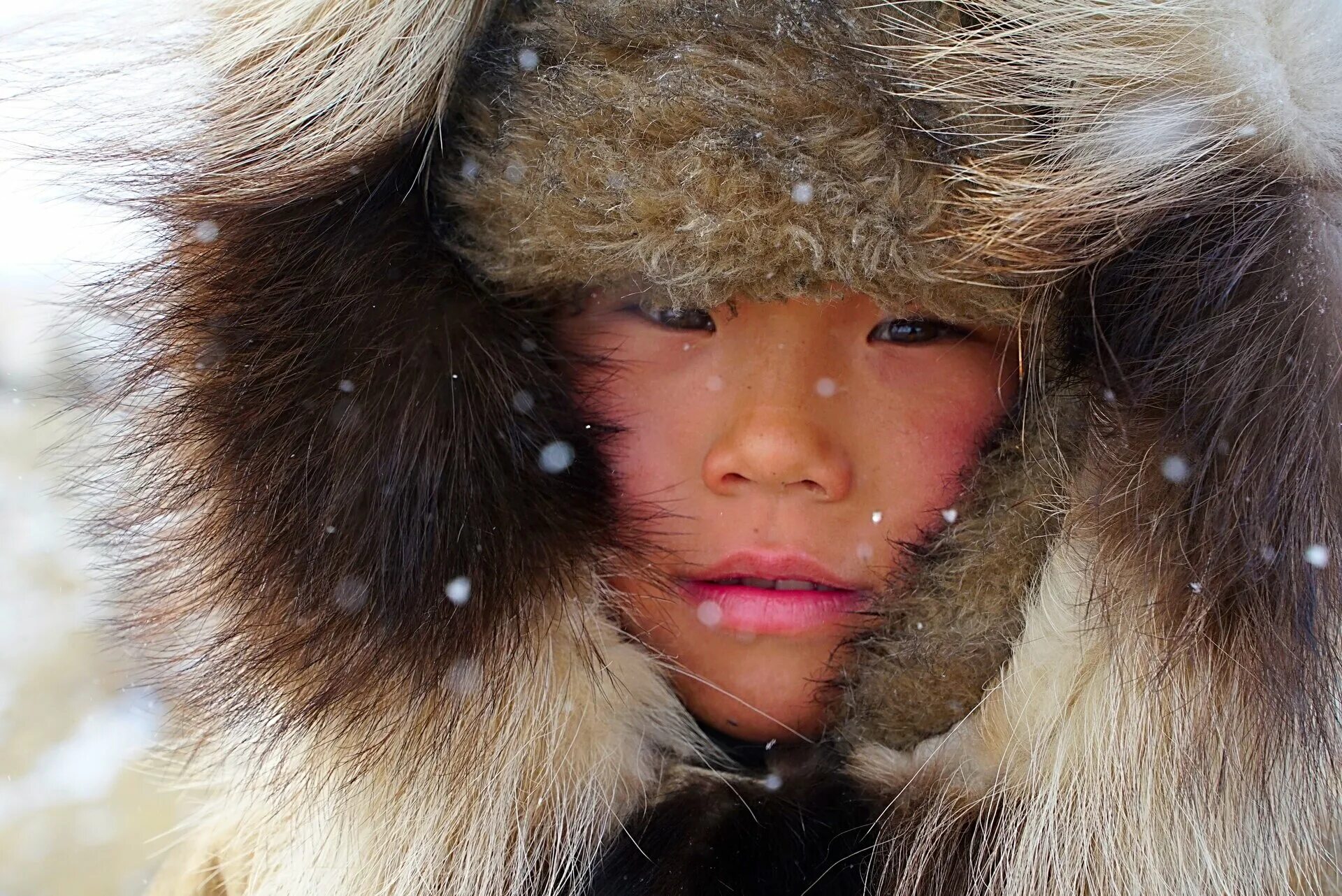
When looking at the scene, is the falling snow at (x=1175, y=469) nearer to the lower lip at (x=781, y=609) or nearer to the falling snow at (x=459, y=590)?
the lower lip at (x=781, y=609)

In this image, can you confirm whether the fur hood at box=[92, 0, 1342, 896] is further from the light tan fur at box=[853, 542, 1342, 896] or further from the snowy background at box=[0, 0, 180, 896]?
the snowy background at box=[0, 0, 180, 896]

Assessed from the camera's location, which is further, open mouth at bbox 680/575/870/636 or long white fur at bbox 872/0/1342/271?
open mouth at bbox 680/575/870/636

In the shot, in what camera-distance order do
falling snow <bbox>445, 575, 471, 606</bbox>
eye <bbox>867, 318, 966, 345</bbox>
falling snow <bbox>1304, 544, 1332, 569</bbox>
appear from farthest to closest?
1. eye <bbox>867, 318, 966, 345</bbox>
2. falling snow <bbox>445, 575, 471, 606</bbox>
3. falling snow <bbox>1304, 544, 1332, 569</bbox>

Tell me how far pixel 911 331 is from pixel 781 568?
10.0 inches

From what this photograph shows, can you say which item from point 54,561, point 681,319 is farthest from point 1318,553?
point 54,561

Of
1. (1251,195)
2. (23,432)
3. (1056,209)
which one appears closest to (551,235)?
(1056,209)

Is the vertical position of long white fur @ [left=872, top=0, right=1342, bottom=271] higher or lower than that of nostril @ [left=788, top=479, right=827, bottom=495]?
higher

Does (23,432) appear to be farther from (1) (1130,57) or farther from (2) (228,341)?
(1) (1130,57)

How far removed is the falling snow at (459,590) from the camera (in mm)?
835

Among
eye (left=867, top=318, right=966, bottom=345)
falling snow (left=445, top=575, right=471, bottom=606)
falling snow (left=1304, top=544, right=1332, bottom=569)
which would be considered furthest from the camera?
eye (left=867, top=318, right=966, bottom=345)

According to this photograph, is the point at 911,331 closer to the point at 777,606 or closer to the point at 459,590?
the point at 777,606

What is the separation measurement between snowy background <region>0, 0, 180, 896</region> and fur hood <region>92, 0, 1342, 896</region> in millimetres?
117

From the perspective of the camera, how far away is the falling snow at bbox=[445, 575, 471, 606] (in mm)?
835

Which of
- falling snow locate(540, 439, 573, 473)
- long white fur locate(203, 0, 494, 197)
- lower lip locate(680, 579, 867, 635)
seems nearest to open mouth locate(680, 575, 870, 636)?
lower lip locate(680, 579, 867, 635)
